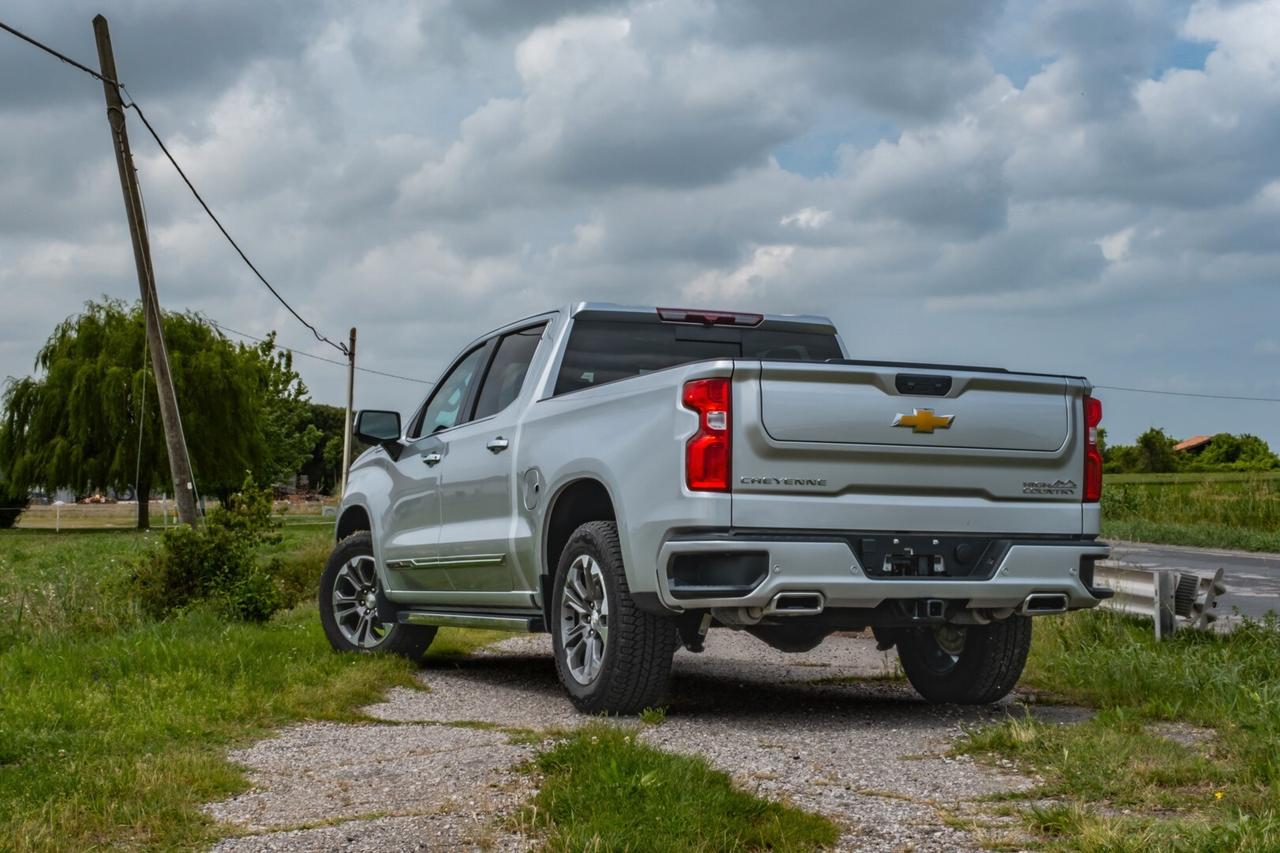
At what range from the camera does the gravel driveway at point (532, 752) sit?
4.66 metres

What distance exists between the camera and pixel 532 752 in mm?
5559

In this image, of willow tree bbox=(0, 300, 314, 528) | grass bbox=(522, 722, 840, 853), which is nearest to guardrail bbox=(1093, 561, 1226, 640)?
grass bbox=(522, 722, 840, 853)

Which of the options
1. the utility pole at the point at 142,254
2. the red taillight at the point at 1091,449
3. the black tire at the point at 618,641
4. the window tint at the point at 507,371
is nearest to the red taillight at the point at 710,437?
the black tire at the point at 618,641

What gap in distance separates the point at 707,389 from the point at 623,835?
2.38m

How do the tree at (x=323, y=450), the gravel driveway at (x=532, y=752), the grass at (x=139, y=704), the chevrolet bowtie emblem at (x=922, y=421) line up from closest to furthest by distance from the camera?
A: the gravel driveway at (x=532, y=752) < the grass at (x=139, y=704) < the chevrolet bowtie emblem at (x=922, y=421) < the tree at (x=323, y=450)

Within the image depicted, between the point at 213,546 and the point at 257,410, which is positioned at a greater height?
the point at 257,410

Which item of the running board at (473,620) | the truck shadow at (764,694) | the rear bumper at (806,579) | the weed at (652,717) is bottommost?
the truck shadow at (764,694)

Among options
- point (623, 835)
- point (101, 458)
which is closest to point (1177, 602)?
point (623, 835)

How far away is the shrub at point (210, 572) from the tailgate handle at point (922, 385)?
767 cm

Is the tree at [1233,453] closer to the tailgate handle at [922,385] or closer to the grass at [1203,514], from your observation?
Answer: the grass at [1203,514]

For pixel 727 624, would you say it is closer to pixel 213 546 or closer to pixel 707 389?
pixel 707 389

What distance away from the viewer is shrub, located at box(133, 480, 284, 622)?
41.0 ft

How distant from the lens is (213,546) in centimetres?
1275

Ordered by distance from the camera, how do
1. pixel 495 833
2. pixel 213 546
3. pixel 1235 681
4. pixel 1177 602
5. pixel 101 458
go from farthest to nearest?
1. pixel 101 458
2. pixel 213 546
3. pixel 1177 602
4. pixel 1235 681
5. pixel 495 833
